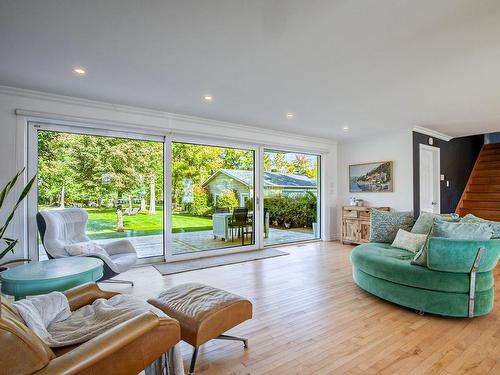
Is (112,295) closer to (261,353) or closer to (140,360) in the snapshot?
(140,360)

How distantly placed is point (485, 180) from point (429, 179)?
2.57 meters

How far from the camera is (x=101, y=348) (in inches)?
44.6

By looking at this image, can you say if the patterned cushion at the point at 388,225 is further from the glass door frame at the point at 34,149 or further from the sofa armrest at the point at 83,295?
the glass door frame at the point at 34,149

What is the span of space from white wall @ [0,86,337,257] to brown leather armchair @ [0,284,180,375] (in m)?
2.91

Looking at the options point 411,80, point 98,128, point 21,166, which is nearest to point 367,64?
point 411,80

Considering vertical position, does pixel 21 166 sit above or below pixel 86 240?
above

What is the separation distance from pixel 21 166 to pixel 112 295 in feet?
8.62

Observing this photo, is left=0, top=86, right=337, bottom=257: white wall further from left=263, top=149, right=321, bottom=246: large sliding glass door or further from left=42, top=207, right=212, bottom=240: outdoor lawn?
left=42, top=207, right=212, bottom=240: outdoor lawn

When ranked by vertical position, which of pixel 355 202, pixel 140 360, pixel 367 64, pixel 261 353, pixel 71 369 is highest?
pixel 367 64

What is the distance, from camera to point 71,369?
1.02 metres

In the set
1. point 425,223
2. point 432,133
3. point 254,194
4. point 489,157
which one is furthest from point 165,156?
point 489,157

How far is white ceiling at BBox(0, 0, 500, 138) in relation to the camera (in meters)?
1.88

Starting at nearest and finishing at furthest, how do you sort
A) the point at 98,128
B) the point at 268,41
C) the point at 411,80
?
the point at 268,41 < the point at 411,80 < the point at 98,128

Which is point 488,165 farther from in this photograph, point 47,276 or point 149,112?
point 47,276
